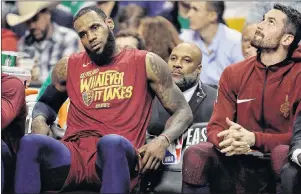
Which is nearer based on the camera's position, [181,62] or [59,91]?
[59,91]

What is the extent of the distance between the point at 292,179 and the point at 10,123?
138 cm

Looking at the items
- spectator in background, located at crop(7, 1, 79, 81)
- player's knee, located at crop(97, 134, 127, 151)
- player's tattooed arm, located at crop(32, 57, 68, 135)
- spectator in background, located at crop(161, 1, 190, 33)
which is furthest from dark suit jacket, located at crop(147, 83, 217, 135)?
spectator in background, located at crop(7, 1, 79, 81)

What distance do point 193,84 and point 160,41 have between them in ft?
3.29

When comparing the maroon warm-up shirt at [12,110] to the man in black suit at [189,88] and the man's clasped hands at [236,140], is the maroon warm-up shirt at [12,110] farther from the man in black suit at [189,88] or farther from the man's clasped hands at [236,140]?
the man's clasped hands at [236,140]

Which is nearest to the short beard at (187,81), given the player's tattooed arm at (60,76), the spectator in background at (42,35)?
the player's tattooed arm at (60,76)

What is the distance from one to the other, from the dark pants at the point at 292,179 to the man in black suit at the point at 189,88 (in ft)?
2.88

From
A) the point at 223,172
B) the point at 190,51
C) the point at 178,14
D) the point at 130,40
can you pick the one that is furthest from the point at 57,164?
the point at 178,14

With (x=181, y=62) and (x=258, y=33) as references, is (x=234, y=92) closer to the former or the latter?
(x=258, y=33)

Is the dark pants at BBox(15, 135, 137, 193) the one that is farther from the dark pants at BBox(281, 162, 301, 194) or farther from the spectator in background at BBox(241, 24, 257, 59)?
the spectator in background at BBox(241, 24, 257, 59)

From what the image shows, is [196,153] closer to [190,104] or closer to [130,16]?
[190,104]

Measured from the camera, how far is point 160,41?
564cm

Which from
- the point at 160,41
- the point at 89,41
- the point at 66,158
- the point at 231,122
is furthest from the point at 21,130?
the point at 160,41

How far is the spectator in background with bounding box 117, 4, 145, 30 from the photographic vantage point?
6522 millimetres

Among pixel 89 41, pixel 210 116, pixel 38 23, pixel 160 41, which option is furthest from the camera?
pixel 38 23
